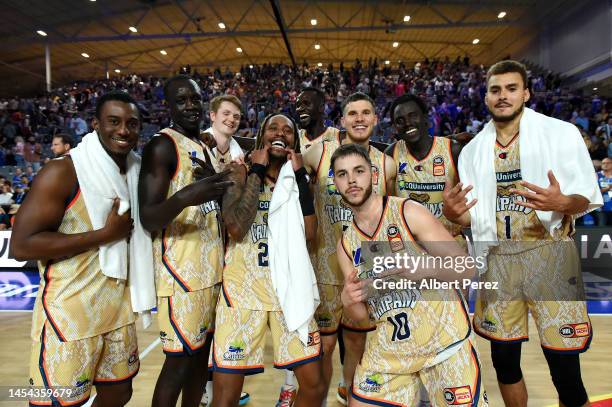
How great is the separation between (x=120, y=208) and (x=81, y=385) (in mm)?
845

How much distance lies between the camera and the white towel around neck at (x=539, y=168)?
2389 mm

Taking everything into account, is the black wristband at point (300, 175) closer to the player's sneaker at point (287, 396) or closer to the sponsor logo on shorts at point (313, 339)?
the sponsor logo on shorts at point (313, 339)

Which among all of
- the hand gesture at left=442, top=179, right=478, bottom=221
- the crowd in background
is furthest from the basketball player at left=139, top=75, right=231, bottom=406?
the crowd in background

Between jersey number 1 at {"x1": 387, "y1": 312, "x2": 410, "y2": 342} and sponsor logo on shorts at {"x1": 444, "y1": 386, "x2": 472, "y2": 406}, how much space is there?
0.32 meters

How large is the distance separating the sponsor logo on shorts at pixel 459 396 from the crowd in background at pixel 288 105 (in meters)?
8.69

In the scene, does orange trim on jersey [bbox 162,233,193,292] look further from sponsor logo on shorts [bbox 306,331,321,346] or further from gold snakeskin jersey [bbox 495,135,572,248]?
gold snakeskin jersey [bbox 495,135,572,248]

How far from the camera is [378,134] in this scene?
487 inches

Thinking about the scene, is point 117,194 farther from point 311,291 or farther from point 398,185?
point 398,185

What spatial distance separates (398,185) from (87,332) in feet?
7.24

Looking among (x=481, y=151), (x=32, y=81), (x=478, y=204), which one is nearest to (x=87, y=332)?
(x=478, y=204)

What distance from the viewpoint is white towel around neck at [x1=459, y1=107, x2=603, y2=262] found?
2.39 metres

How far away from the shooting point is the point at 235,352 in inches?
91.7

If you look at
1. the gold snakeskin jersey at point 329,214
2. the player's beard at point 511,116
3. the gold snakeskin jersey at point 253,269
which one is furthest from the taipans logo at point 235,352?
the player's beard at point 511,116

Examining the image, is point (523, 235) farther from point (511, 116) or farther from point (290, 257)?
point (290, 257)
